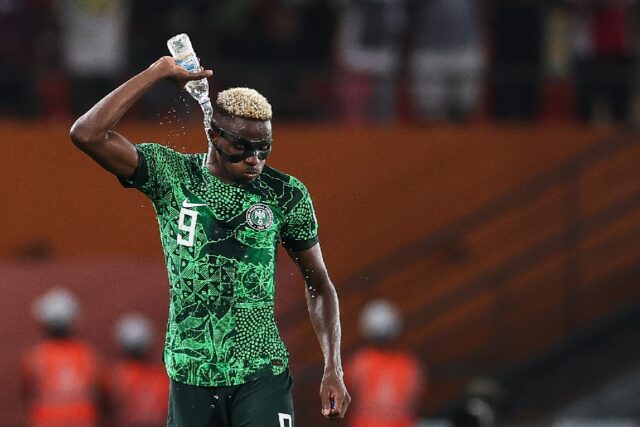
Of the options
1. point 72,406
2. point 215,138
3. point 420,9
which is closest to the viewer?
point 215,138

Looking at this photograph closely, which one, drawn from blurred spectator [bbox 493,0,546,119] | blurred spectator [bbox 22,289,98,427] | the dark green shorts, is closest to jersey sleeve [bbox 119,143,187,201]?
the dark green shorts

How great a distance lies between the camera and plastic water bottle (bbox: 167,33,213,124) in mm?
6863

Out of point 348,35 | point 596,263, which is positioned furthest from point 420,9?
point 596,263

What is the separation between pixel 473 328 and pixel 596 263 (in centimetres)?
129

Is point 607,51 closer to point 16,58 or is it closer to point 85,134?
point 16,58

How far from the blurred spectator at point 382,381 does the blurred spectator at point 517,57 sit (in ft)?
8.69

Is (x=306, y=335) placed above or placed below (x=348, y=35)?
below

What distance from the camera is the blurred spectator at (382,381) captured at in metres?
14.4

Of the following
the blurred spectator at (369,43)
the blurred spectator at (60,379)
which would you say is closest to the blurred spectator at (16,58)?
the blurred spectator at (60,379)

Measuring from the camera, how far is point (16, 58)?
51.0 feet

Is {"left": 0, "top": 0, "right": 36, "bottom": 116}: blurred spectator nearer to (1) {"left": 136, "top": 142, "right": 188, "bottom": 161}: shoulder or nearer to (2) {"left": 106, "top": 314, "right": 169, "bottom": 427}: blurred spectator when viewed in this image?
(2) {"left": 106, "top": 314, "right": 169, "bottom": 427}: blurred spectator

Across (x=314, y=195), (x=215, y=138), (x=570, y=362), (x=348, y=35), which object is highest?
(x=215, y=138)

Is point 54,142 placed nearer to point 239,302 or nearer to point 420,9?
point 420,9

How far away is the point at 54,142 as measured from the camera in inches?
623
